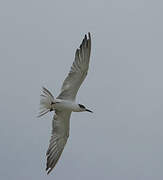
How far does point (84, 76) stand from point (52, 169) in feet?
9.37

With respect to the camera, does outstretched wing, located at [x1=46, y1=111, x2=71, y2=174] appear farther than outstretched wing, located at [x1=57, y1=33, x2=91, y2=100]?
Yes

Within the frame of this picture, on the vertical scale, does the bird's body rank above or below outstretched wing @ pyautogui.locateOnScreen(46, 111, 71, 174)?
above

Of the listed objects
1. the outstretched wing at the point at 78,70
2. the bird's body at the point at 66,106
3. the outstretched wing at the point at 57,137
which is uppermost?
the outstretched wing at the point at 78,70

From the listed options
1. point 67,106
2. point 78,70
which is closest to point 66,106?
point 67,106

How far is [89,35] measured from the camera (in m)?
17.9

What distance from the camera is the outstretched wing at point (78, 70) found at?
18.0m

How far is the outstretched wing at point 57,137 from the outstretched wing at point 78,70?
73 centimetres

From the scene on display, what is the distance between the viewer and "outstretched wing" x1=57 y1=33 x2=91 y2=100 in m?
Answer: 18.0

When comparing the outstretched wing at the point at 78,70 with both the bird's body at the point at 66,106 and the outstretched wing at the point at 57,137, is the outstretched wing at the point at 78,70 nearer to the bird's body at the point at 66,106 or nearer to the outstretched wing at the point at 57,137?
the bird's body at the point at 66,106

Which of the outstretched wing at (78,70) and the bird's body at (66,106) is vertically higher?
the outstretched wing at (78,70)

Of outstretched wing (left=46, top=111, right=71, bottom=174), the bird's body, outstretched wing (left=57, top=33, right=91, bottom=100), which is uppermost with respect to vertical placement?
outstretched wing (left=57, top=33, right=91, bottom=100)

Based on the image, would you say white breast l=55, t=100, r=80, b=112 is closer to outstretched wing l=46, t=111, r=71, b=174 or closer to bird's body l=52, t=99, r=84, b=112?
bird's body l=52, t=99, r=84, b=112

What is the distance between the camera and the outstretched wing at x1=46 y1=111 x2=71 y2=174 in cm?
1869

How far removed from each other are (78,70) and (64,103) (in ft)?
3.32
